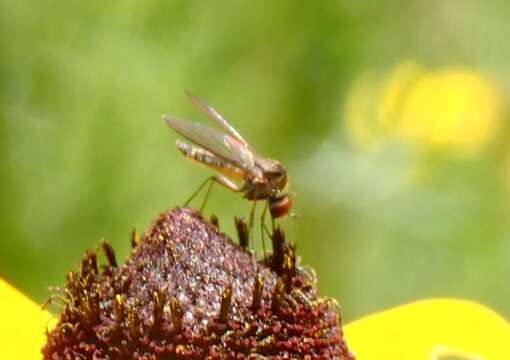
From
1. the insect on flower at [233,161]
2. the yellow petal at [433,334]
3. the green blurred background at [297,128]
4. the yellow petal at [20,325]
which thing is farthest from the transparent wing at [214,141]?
the green blurred background at [297,128]

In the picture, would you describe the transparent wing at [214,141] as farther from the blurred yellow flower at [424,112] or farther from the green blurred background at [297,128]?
the blurred yellow flower at [424,112]

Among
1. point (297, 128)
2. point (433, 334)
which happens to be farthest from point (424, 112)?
point (433, 334)

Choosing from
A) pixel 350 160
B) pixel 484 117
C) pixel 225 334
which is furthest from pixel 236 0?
pixel 225 334

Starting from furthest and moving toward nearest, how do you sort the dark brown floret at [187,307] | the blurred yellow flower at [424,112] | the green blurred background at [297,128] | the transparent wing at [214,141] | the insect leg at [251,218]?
the blurred yellow flower at [424,112] → the green blurred background at [297,128] → the insect leg at [251,218] → the transparent wing at [214,141] → the dark brown floret at [187,307]

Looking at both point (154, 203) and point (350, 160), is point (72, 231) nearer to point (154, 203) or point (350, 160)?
point (154, 203)

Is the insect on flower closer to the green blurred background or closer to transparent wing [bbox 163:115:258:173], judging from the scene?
transparent wing [bbox 163:115:258:173]

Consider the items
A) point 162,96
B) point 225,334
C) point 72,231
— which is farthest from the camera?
point 162,96
